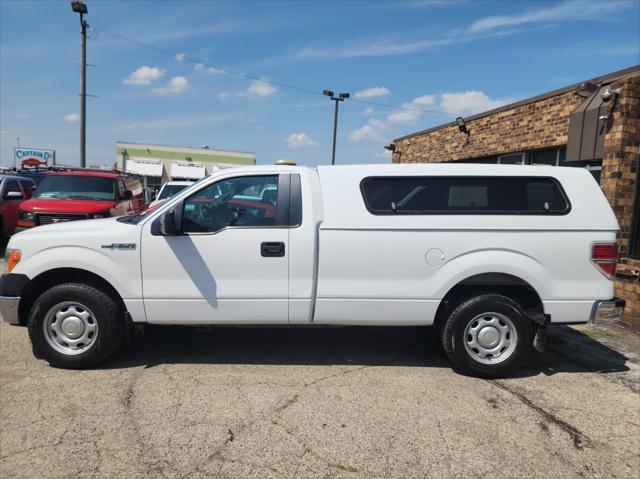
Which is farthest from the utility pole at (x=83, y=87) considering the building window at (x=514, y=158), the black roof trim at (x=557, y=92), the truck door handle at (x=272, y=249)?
the truck door handle at (x=272, y=249)

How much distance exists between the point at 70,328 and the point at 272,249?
78.2 inches

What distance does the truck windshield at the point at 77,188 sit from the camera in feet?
33.0

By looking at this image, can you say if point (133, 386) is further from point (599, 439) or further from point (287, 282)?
point (599, 439)

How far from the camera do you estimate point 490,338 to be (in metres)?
4.45

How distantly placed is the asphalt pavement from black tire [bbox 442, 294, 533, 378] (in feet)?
0.47

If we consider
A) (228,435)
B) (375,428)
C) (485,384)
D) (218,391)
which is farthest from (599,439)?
Result: (218,391)

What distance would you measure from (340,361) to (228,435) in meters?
Answer: 1.69

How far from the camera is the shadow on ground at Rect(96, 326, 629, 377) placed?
4777mm

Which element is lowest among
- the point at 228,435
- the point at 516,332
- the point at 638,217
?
the point at 228,435

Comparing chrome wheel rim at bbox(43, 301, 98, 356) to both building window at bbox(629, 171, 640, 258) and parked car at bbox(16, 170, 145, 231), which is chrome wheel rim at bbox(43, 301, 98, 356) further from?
building window at bbox(629, 171, 640, 258)

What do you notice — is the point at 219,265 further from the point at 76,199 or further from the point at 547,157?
the point at 547,157

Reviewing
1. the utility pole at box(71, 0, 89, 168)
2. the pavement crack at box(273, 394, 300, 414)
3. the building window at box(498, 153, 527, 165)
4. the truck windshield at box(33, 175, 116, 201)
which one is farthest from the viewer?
the utility pole at box(71, 0, 89, 168)

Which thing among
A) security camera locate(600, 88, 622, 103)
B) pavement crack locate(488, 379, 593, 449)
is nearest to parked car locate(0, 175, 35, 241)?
pavement crack locate(488, 379, 593, 449)

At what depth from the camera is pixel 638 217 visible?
6668 mm
